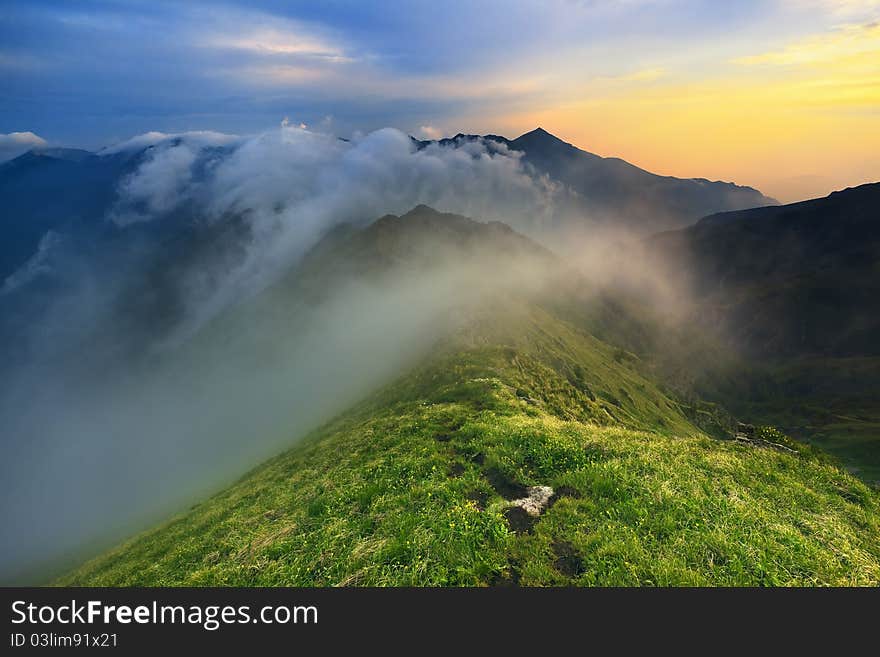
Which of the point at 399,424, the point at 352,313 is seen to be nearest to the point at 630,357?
the point at 352,313

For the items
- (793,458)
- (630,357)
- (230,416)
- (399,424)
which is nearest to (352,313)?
(230,416)

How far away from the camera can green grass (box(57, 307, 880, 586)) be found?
10.0 m

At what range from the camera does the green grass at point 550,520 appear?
32.8 ft

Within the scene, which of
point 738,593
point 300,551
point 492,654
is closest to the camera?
point 492,654

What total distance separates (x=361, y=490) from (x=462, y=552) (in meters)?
5.86

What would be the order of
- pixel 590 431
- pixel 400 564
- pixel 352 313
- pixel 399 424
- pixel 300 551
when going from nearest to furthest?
pixel 400 564, pixel 300 551, pixel 590 431, pixel 399 424, pixel 352 313

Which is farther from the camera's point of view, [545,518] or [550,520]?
[545,518]

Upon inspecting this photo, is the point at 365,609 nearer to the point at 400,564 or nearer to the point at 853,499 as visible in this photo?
the point at 400,564

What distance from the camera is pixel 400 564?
1050cm

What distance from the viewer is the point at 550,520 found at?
11.8 meters

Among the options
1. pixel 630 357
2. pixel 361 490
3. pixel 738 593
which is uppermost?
pixel 738 593

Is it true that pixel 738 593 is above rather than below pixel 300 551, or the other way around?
above

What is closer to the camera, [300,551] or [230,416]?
[300,551]

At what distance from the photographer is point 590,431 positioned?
1862 centimetres
